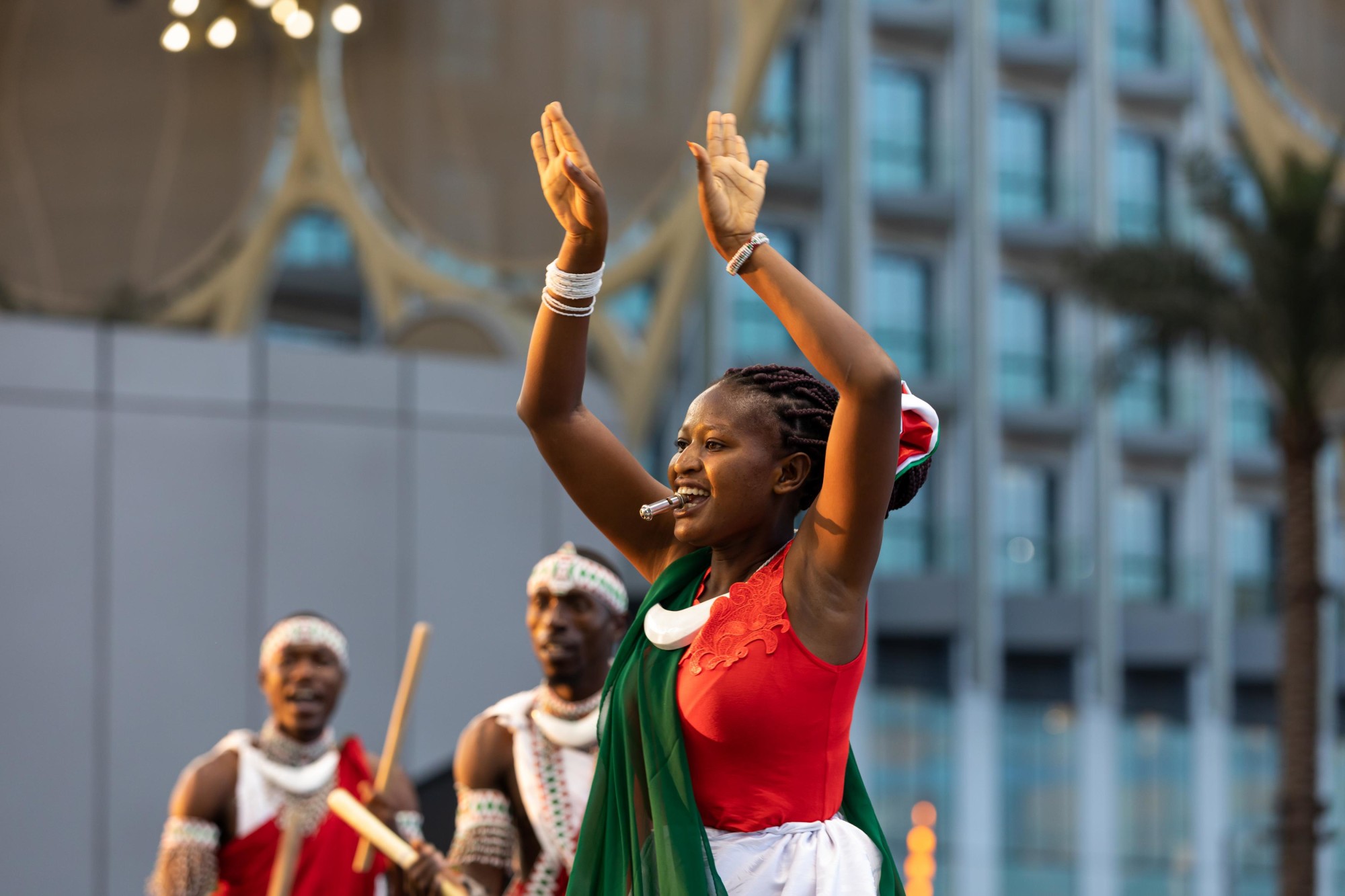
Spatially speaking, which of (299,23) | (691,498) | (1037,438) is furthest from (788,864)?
(1037,438)

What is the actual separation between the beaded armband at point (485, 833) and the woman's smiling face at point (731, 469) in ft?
8.00

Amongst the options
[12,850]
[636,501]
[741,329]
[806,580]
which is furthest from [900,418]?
[741,329]

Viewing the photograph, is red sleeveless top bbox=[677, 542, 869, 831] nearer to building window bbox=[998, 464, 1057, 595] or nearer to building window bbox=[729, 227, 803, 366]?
building window bbox=[729, 227, 803, 366]

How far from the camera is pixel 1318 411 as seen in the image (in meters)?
17.2

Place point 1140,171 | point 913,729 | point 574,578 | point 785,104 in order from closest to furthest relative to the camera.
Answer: point 574,578
point 785,104
point 913,729
point 1140,171

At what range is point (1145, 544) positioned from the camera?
31.5 m

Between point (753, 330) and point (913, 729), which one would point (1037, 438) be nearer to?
point (913, 729)

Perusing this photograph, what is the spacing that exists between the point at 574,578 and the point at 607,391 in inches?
411

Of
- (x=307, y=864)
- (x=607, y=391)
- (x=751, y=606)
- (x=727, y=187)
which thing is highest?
(x=607, y=391)

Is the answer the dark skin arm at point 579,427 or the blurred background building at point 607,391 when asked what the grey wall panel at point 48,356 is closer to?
the blurred background building at point 607,391

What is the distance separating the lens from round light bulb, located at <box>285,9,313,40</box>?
17.0 m

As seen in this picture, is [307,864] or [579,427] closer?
[579,427]

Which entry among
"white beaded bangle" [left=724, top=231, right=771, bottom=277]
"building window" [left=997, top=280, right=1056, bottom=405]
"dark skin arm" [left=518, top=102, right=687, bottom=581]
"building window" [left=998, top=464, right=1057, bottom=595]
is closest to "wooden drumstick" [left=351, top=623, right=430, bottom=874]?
"dark skin arm" [left=518, top=102, right=687, bottom=581]

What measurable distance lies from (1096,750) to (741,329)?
938 cm
